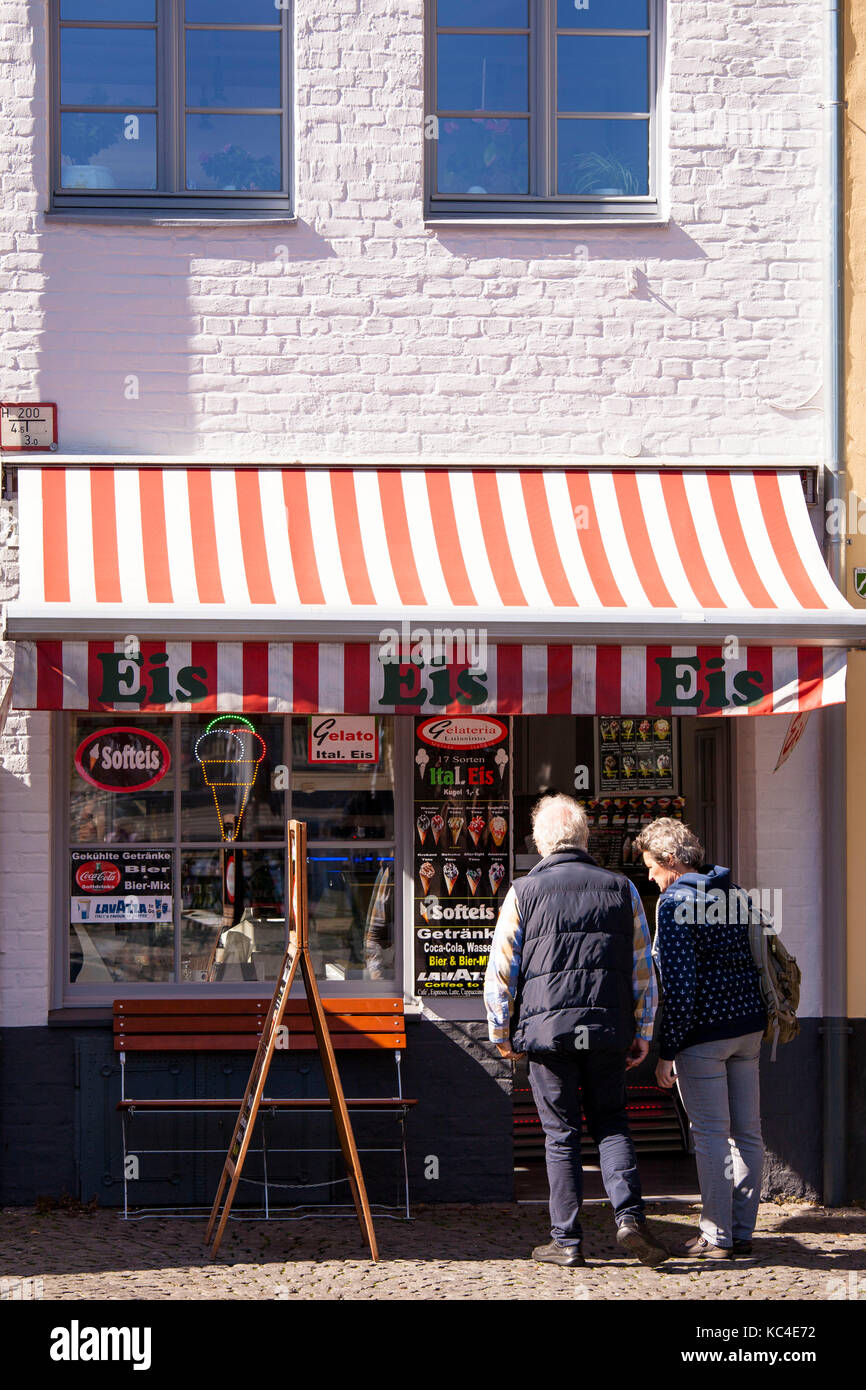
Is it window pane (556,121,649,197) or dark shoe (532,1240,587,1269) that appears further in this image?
window pane (556,121,649,197)

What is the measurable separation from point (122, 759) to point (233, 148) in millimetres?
3088

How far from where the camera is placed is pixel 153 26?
748 centimetres

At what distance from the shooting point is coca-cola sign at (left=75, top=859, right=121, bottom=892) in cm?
722

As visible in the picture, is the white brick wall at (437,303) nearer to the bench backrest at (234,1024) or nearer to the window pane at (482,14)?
the window pane at (482,14)

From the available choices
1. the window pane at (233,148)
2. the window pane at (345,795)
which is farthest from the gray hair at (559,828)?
the window pane at (233,148)

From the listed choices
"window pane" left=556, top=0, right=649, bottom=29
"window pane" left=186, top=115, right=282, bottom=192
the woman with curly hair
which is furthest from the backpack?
"window pane" left=556, top=0, right=649, bottom=29

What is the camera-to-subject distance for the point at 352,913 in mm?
7379

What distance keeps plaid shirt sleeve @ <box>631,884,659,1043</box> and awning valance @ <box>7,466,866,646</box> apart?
49.6 inches

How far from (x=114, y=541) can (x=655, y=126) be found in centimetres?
344

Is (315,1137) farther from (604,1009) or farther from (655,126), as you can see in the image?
(655,126)

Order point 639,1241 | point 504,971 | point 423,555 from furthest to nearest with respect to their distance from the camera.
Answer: point 423,555
point 504,971
point 639,1241

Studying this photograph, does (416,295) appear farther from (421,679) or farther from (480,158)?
(421,679)

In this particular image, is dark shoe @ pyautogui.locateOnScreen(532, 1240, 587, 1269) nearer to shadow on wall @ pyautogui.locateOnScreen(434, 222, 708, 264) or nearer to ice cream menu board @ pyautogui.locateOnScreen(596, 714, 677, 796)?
ice cream menu board @ pyautogui.locateOnScreen(596, 714, 677, 796)

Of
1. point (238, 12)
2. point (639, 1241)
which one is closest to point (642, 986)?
point (639, 1241)
